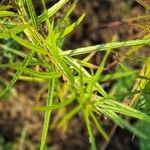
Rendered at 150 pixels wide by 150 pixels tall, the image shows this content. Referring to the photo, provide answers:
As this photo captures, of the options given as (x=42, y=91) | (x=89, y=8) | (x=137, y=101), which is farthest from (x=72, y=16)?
(x=137, y=101)

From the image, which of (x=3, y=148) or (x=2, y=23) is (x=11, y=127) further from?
(x=2, y=23)

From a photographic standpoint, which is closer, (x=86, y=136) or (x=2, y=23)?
(x=2, y=23)

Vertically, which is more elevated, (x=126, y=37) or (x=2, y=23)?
(x=2, y=23)

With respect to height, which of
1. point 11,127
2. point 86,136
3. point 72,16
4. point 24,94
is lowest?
point 86,136

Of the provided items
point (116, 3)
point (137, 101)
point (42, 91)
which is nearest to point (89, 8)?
point (116, 3)

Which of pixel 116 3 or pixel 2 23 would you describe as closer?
pixel 2 23

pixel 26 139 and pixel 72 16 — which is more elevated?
pixel 72 16

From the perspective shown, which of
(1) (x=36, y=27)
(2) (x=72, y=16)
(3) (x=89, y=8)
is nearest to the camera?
(1) (x=36, y=27)

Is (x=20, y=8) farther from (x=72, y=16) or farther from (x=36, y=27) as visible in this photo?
(x=72, y=16)

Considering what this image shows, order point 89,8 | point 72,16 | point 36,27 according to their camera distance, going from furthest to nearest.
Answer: point 89,8 → point 72,16 → point 36,27
